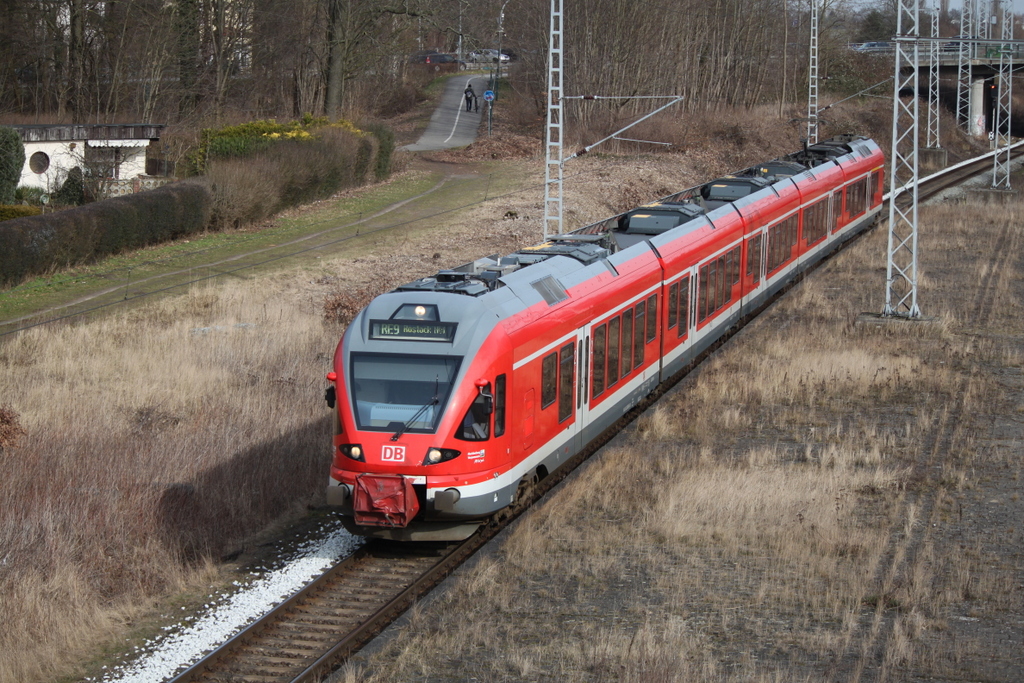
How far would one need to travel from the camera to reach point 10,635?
1028 cm

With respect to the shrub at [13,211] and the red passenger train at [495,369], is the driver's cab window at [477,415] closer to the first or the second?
the red passenger train at [495,369]

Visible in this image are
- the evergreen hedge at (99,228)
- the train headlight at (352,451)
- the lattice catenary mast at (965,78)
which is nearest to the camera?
the train headlight at (352,451)

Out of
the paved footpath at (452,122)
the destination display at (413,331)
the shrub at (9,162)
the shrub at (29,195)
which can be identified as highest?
the paved footpath at (452,122)

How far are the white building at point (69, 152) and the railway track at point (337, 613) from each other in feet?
79.2

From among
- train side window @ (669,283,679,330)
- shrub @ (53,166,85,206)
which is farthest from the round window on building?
train side window @ (669,283,679,330)

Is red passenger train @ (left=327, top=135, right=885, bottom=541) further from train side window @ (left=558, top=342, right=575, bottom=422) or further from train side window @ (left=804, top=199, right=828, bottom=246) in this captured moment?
train side window @ (left=804, top=199, right=828, bottom=246)

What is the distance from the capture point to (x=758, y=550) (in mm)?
12484

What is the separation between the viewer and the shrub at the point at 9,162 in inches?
1223

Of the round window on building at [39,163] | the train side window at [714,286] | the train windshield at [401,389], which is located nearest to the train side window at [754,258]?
the train side window at [714,286]

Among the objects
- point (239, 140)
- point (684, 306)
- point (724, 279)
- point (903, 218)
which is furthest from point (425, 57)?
point (684, 306)

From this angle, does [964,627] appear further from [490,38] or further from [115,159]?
[490,38]

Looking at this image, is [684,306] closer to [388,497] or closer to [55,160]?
[388,497]

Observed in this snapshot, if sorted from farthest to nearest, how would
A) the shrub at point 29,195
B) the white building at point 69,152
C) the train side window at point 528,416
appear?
the white building at point 69,152 → the shrub at point 29,195 → the train side window at point 528,416

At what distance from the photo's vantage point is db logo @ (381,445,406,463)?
37.9 ft
